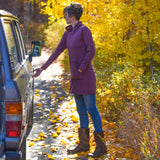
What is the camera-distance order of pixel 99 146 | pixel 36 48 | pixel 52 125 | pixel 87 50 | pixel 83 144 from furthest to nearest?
pixel 52 125 → pixel 36 48 → pixel 83 144 → pixel 99 146 → pixel 87 50

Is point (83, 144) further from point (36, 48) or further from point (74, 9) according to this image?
point (74, 9)

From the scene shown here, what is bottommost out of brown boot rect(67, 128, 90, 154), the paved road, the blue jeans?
the paved road

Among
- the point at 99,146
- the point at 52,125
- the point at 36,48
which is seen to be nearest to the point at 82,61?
the point at 99,146

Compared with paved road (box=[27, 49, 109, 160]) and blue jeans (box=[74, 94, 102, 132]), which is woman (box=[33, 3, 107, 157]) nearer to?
blue jeans (box=[74, 94, 102, 132])

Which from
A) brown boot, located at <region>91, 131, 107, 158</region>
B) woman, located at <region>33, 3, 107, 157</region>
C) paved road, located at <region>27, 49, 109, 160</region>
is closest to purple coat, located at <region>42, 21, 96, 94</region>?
woman, located at <region>33, 3, 107, 157</region>

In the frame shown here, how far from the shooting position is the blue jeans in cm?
381

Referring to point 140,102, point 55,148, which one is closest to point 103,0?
point 140,102

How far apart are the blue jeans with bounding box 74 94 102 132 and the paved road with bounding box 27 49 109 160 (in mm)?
469

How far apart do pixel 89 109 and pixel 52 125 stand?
1825 mm

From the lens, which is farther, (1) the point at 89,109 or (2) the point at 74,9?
(1) the point at 89,109

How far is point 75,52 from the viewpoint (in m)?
3.75

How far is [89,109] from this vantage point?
12.6 ft

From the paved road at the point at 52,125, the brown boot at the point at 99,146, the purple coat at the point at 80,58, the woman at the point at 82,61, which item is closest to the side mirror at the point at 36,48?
the woman at the point at 82,61

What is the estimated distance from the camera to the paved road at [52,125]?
4.26 meters
